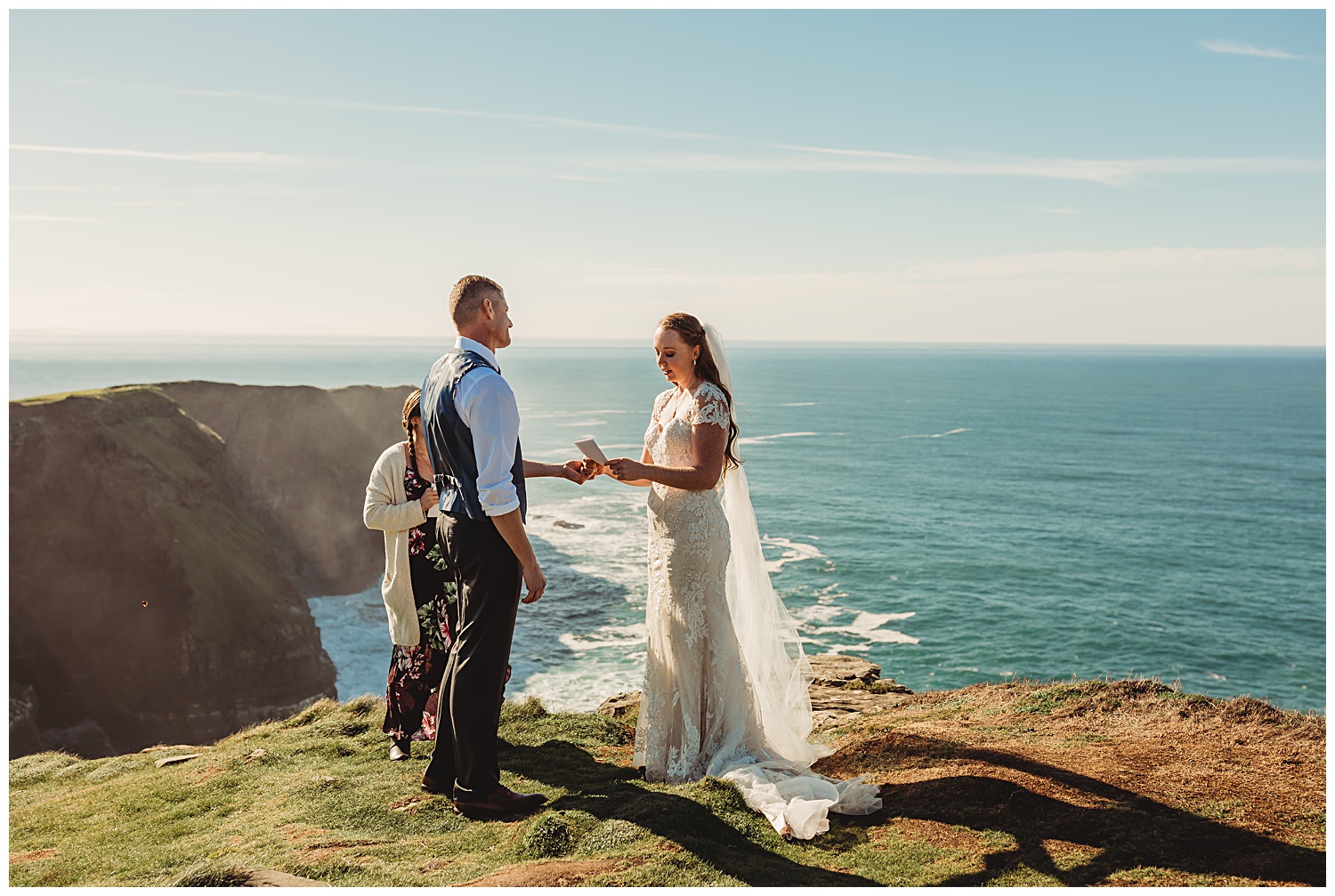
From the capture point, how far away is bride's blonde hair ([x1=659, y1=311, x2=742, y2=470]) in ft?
19.1

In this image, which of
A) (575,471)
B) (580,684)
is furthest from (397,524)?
(580,684)

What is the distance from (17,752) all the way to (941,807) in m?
25.9

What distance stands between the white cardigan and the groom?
1208mm

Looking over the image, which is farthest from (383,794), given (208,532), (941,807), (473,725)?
(208,532)

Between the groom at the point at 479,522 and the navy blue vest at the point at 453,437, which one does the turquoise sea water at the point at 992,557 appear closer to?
the groom at the point at 479,522

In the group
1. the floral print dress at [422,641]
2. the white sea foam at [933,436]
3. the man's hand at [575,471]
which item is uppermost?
the man's hand at [575,471]

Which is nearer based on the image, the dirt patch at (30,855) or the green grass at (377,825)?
the green grass at (377,825)

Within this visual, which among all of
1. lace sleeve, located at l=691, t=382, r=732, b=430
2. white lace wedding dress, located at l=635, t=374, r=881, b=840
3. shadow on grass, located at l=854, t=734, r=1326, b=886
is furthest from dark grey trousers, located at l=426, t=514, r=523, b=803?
shadow on grass, located at l=854, t=734, r=1326, b=886

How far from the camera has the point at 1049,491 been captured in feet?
214

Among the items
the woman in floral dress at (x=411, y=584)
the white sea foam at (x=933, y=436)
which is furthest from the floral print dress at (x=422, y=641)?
the white sea foam at (x=933, y=436)

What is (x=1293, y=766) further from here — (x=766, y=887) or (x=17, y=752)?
(x=17, y=752)

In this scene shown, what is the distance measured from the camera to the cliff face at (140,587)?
25938mm

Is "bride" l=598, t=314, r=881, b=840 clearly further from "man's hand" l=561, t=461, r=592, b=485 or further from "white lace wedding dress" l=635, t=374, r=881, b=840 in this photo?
"man's hand" l=561, t=461, r=592, b=485

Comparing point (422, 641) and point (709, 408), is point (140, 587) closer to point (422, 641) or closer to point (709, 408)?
point (422, 641)
